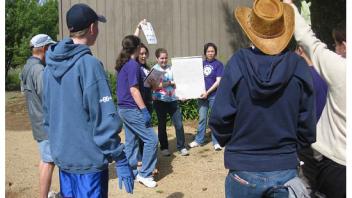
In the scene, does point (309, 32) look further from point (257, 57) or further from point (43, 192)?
point (43, 192)

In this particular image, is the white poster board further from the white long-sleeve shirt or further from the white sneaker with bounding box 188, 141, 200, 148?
the white long-sleeve shirt

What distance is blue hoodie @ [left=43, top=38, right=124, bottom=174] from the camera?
326cm

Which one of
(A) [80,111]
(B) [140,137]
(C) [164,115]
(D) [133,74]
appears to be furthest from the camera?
(C) [164,115]

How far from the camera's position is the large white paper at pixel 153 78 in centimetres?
656

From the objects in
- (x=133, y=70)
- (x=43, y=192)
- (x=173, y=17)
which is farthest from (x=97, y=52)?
(x=43, y=192)

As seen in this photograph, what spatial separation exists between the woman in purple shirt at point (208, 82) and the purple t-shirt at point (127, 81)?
248cm

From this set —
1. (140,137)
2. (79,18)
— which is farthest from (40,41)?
(79,18)

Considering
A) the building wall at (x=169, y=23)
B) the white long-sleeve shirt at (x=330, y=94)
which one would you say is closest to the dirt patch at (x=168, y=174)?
the white long-sleeve shirt at (x=330, y=94)

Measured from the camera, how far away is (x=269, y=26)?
9.44ft

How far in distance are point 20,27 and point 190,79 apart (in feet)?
43.4

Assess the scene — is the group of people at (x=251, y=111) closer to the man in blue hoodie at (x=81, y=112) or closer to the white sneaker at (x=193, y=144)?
the man in blue hoodie at (x=81, y=112)

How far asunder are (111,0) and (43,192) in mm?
7797

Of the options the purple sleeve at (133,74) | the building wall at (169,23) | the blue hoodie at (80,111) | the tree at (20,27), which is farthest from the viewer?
the tree at (20,27)

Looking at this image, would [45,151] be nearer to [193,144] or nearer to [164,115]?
[164,115]
